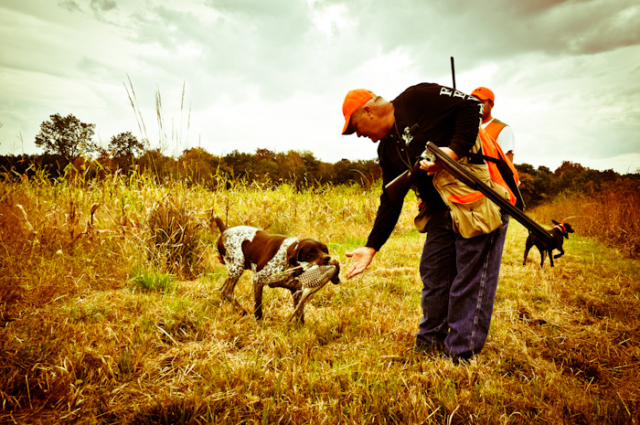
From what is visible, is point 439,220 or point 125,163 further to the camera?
point 125,163

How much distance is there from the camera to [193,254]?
4.39m

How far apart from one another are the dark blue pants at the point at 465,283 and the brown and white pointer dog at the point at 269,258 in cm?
86

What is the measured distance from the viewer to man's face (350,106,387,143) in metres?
2.44

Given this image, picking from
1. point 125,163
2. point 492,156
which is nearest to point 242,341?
point 492,156

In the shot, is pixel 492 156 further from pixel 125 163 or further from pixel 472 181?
pixel 125 163

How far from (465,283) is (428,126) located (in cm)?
115

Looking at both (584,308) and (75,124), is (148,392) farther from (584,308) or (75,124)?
(75,124)

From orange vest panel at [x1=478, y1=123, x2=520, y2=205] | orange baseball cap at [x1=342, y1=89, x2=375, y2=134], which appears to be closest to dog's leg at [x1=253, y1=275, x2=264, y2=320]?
orange baseball cap at [x1=342, y1=89, x2=375, y2=134]

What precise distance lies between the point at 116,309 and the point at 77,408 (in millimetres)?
1348

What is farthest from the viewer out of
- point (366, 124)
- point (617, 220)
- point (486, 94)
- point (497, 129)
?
point (617, 220)

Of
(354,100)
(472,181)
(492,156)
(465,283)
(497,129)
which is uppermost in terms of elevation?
(497,129)

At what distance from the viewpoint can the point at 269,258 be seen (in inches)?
113

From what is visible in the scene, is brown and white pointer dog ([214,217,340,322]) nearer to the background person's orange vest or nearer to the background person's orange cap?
the background person's orange vest

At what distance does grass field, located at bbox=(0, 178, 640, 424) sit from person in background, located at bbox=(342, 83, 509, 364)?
0.92ft
